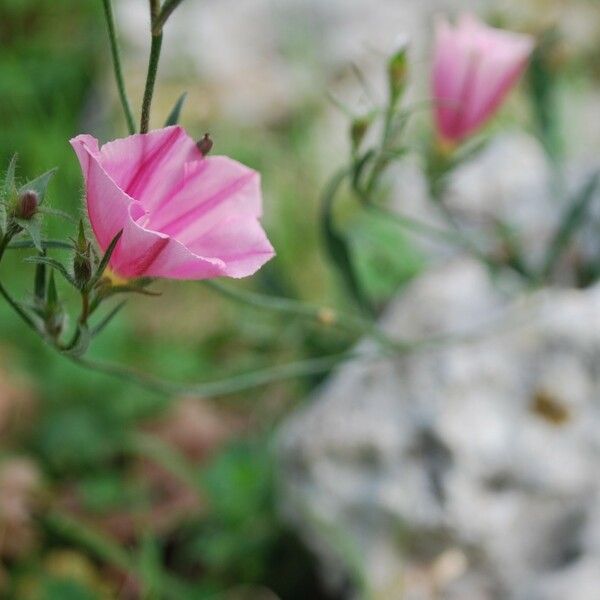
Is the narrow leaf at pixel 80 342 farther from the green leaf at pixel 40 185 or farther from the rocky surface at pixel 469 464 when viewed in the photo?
the rocky surface at pixel 469 464

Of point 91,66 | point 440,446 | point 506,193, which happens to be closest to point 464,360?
point 440,446

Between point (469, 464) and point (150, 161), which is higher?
point (150, 161)

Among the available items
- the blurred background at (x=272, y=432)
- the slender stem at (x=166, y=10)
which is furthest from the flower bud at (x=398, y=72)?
the slender stem at (x=166, y=10)

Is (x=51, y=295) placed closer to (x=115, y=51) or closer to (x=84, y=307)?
(x=84, y=307)

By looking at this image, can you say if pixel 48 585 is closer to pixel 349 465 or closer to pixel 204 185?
pixel 349 465

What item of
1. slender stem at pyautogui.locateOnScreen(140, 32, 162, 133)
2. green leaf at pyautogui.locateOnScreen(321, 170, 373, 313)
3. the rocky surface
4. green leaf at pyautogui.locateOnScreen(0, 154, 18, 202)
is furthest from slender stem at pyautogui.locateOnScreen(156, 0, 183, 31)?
the rocky surface

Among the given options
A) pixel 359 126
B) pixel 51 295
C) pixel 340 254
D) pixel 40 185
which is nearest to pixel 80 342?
pixel 51 295

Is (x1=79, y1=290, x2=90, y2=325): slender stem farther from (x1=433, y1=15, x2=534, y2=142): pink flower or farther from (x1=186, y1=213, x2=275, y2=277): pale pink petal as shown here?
(x1=433, y1=15, x2=534, y2=142): pink flower
